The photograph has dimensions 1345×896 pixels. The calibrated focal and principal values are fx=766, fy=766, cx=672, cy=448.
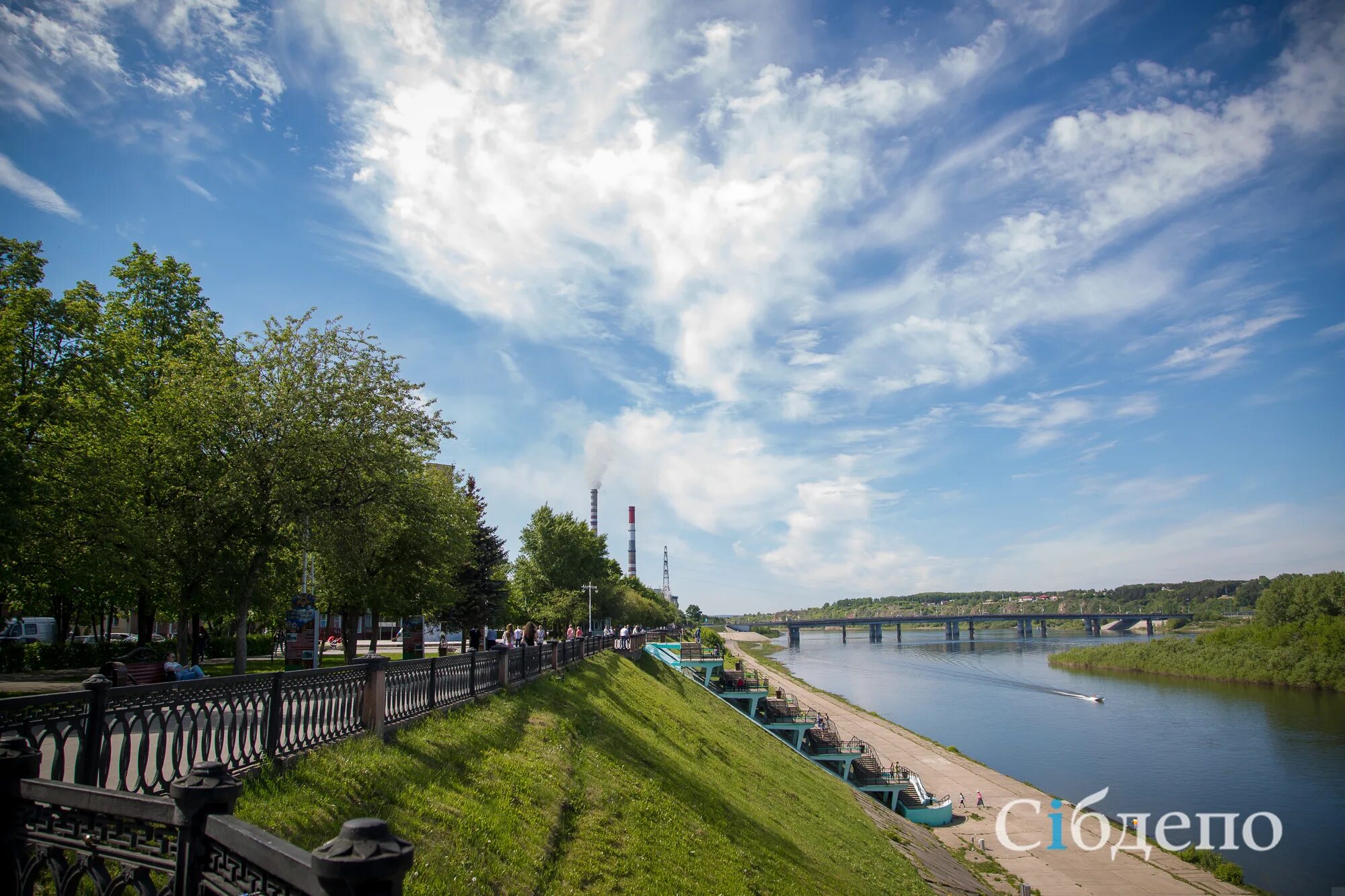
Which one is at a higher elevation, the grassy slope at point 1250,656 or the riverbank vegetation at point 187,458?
the riverbank vegetation at point 187,458

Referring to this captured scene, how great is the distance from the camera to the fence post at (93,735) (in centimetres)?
619

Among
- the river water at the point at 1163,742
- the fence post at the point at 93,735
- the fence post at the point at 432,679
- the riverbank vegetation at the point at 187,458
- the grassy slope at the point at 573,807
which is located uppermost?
the riverbank vegetation at the point at 187,458

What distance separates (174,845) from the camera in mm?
3705

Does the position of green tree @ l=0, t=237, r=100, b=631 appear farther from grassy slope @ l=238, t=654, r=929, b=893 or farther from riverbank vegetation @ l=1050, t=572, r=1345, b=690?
riverbank vegetation @ l=1050, t=572, r=1345, b=690

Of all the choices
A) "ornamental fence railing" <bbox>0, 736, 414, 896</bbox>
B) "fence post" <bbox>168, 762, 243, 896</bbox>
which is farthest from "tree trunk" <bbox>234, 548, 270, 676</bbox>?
"fence post" <bbox>168, 762, 243, 896</bbox>

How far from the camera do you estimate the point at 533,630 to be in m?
26.1

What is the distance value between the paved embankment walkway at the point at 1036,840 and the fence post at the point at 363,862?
29.1 m

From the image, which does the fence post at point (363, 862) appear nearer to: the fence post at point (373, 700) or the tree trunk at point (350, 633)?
the fence post at point (373, 700)

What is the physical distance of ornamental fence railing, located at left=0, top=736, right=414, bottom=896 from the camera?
275cm

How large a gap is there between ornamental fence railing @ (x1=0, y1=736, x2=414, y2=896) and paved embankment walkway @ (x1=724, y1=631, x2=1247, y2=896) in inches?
1137

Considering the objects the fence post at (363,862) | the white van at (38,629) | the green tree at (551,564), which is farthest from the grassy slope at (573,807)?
the green tree at (551,564)

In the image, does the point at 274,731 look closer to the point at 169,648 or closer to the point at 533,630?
the point at 533,630

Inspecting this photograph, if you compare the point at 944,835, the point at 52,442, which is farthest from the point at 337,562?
the point at 944,835

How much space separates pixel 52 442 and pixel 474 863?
21.0m
